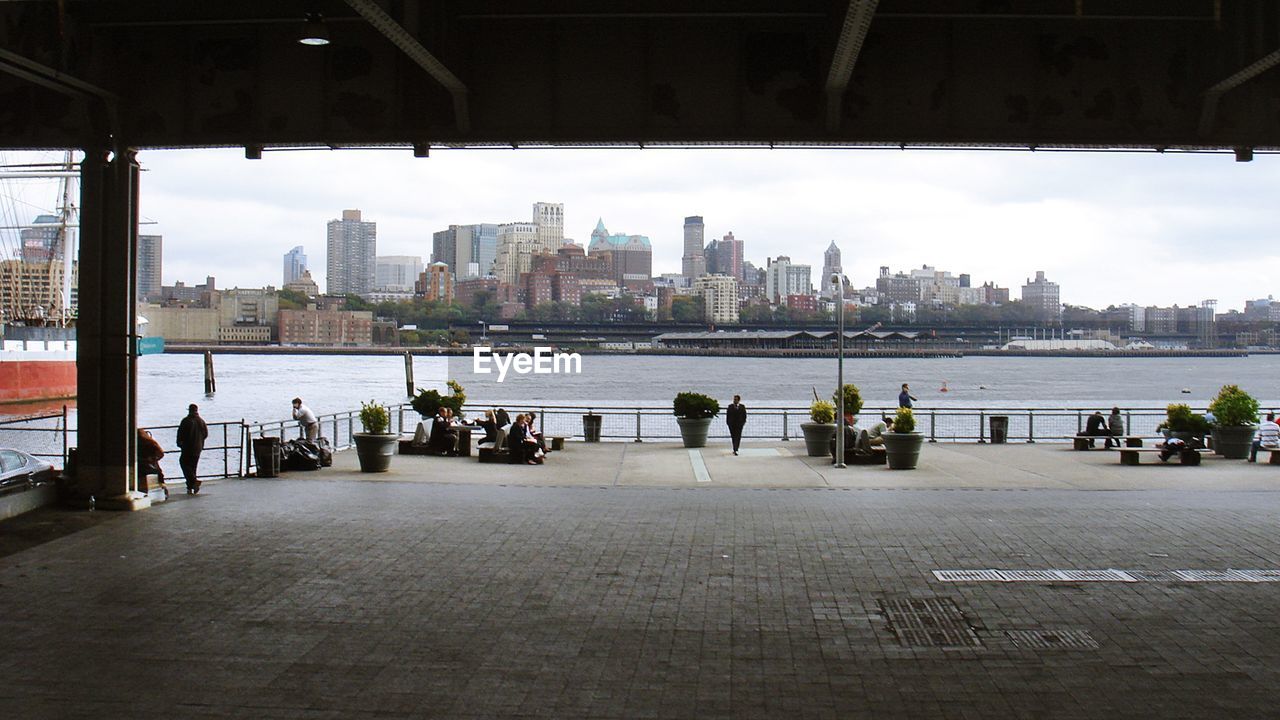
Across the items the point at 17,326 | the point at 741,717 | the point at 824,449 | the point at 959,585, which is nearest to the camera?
the point at 741,717

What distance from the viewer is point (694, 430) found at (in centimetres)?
2800

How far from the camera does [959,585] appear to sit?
11008 millimetres

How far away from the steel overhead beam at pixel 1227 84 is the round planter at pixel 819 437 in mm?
12353

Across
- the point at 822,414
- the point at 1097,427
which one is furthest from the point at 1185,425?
the point at 822,414

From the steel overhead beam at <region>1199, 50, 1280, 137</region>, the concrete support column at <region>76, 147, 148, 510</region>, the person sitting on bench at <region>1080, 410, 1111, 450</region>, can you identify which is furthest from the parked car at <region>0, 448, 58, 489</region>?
the person sitting on bench at <region>1080, 410, 1111, 450</region>

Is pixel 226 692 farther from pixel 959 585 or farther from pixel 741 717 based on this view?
pixel 959 585

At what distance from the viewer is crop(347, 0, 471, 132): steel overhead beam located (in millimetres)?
10742

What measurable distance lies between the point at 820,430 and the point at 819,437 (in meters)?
0.18

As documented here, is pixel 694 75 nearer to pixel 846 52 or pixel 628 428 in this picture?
pixel 846 52

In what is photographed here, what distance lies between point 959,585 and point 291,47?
1135 cm

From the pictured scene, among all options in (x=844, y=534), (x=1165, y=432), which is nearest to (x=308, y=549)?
(x=844, y=534)

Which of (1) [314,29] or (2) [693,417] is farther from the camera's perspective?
(2) [693,417]

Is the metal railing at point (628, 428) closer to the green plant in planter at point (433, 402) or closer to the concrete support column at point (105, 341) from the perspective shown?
the green plant in planter at point (433, 402)

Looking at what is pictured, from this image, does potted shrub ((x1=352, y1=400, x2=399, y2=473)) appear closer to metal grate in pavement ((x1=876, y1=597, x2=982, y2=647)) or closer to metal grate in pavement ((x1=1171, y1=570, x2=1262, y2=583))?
metal grate in pavement ((x1=876, y1=597, x2=982, y2=647))
